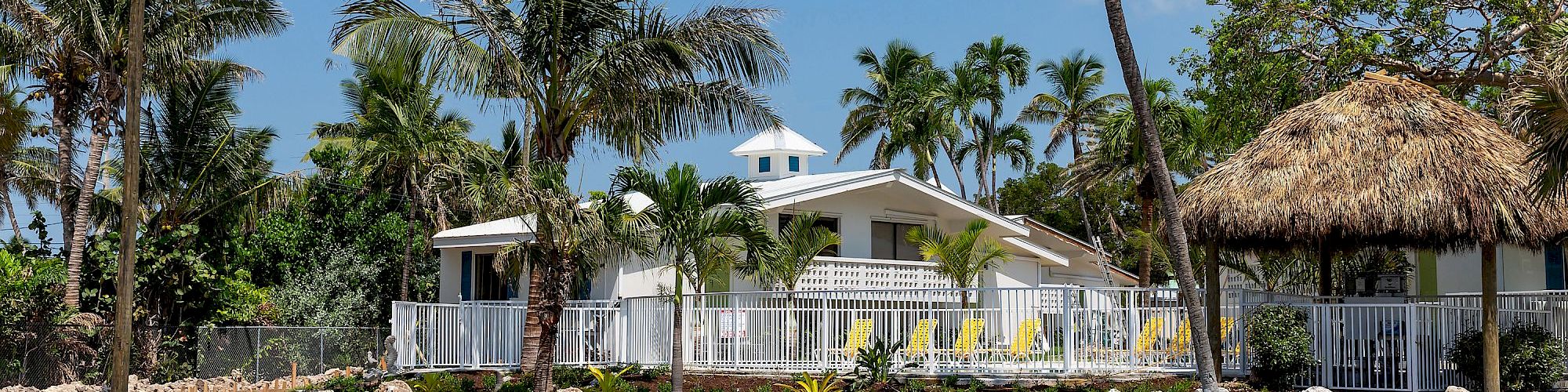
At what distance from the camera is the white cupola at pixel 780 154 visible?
34.7 m

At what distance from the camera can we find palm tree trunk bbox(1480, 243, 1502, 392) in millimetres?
15742

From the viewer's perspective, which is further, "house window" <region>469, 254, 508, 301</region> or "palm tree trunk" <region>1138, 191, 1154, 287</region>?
"house window" <region>469, 254, 508, 301</region>

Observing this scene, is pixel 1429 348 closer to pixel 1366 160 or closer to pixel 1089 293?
pixel 1366 160

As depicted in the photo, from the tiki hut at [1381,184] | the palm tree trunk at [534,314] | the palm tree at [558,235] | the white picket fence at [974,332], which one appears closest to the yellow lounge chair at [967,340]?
the white picket fence at [974,332]

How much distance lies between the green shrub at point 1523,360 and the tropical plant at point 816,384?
7.86 meters

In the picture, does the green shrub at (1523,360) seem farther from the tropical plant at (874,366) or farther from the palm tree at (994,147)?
the palm tree at (994,147)

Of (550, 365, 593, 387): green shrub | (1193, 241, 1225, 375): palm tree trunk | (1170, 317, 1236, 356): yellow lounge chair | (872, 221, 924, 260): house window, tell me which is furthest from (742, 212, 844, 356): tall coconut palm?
(1193, 241, 1225, 375): palm tree trunk

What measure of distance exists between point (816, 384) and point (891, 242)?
11.4m

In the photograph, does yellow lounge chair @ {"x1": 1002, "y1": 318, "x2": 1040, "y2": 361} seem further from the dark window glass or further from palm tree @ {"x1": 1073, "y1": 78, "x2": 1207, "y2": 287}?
the dark window glass

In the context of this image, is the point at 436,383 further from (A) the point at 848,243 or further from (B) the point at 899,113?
(B) the point at 899,113

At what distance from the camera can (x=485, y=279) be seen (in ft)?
90.6

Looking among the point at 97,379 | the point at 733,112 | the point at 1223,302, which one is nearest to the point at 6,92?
the point at 97,379

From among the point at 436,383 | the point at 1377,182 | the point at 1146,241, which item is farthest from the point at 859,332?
the point at 1146,241

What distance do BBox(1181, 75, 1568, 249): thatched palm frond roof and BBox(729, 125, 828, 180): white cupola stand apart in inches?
690
